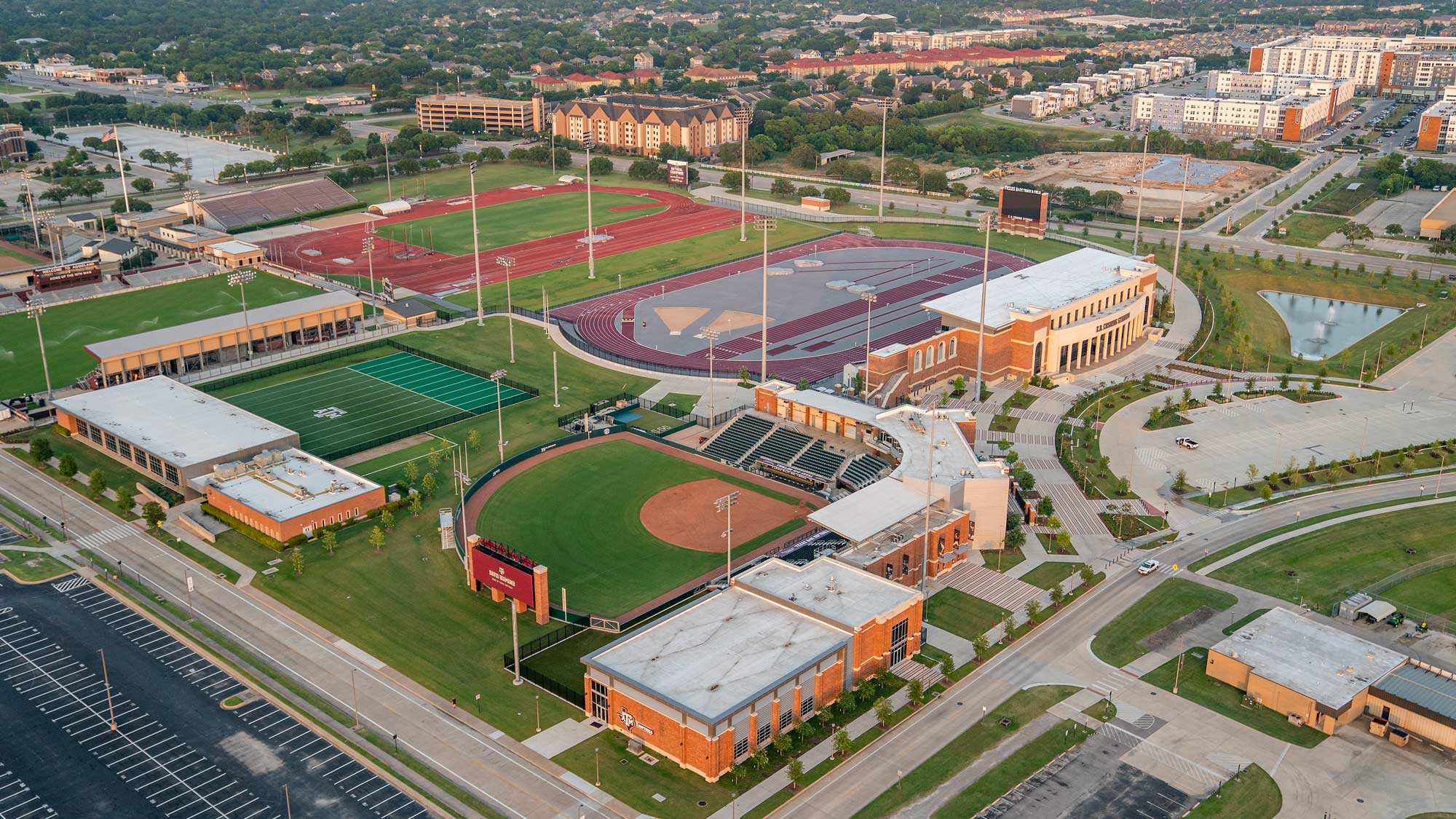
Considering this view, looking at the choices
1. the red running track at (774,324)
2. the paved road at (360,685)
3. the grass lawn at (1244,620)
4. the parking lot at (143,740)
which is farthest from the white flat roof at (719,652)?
the red running track at (774,324)

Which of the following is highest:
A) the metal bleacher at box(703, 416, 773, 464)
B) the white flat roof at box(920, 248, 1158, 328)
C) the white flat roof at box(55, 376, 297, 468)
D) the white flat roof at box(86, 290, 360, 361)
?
the white flat roof at box(920, 248, 1158, 328)

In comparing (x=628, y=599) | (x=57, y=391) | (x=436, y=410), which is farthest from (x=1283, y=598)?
(x=57, y=391)

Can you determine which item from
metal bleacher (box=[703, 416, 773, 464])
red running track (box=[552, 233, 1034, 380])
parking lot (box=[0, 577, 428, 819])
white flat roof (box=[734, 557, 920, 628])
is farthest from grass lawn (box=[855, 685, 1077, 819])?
red running track (box=[552, 233, 1034, 380])

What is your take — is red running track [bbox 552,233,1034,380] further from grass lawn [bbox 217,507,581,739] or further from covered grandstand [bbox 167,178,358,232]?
covered grandstand [bbox 167,178,358,232]

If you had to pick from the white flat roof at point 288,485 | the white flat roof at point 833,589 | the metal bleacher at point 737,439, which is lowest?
the metal bleacher at point 737,439

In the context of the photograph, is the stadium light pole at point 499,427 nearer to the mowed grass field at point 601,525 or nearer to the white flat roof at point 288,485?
the mowed grass field at point 601,525

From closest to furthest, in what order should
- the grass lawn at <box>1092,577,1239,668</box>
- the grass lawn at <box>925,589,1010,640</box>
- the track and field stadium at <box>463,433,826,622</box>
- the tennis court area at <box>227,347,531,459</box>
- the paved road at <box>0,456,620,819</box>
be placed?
the paved road at <box>0,456,620,819</box>, the grass lawn at <box>1092,577,1239,668</box>, the grass lawn at <box>925,589,1010,640</box>, the track and field stadium at <box>463,433,826,622</box>, the tennis court area at <box>227,347,531,459</box>
